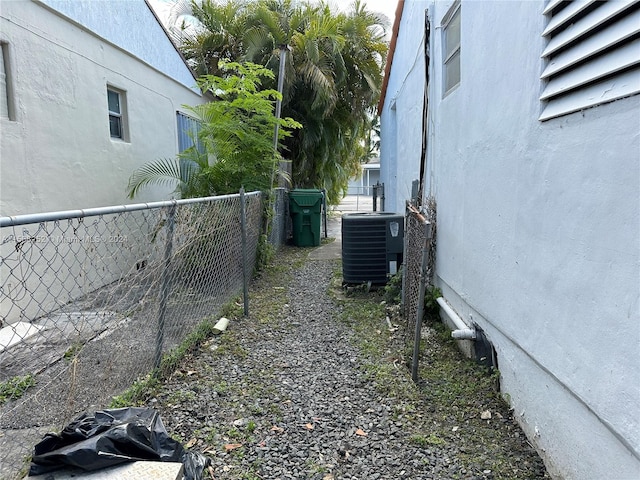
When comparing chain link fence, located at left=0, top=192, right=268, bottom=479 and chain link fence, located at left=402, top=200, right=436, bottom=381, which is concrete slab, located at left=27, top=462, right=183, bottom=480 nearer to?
chain link fence, located at left=0, top=192, right=268, bottom=479

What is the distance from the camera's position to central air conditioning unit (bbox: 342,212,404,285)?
560 cm

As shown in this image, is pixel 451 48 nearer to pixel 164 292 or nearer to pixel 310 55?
pixel 164 292

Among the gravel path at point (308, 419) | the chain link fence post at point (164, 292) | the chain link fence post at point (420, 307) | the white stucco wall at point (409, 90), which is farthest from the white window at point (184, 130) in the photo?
the chain link fence post at point (420, 307)

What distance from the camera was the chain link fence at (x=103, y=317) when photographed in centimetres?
246

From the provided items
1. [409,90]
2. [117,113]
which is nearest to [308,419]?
[409,90]

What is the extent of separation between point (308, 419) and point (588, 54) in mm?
2589

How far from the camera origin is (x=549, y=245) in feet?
7.15

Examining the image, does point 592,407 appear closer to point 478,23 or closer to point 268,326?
point 478,23

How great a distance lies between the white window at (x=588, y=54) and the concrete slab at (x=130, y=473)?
2.34m

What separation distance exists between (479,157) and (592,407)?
1.99 meters

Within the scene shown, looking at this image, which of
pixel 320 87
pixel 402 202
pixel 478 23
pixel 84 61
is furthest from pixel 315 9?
pixel 478 23

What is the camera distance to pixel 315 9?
12883 millimetres

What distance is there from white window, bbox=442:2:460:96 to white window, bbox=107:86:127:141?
192 inches

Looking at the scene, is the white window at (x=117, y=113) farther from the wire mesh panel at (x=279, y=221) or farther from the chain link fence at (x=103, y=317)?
the wire mesh panel at (x=279, y=221)
